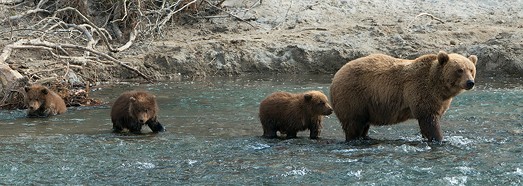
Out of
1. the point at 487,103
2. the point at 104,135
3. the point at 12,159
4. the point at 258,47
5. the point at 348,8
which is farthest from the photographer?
the point at 348,8

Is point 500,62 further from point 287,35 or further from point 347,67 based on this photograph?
point 347,67

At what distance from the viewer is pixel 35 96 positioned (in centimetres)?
1300

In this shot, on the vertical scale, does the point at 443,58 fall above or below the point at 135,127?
above

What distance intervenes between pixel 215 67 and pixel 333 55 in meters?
2.51

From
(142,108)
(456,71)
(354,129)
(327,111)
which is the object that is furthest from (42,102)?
(456,71)

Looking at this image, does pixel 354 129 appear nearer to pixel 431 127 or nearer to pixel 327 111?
pixel 327 111

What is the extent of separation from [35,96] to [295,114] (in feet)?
14.8

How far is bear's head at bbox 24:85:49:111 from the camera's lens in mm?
12898

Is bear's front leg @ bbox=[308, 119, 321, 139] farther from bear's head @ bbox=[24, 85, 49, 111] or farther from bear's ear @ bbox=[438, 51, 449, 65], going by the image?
bear's head @ bbox=[24, 85, 49, 111]

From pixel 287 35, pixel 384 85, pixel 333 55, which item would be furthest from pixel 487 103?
pixel 287 35

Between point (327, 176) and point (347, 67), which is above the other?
point (347, 67)

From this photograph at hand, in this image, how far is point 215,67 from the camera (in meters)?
18.0

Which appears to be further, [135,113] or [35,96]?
[35,96]

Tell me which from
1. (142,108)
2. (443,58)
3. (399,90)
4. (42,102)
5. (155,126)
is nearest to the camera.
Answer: (443,58)
